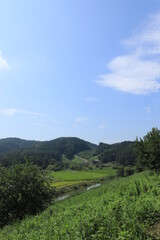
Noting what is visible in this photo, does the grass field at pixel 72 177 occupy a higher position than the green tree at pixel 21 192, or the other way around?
the green tree at pixel 21 192

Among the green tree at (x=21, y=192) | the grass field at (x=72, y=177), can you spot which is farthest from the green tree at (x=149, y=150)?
the grass field at (x=72, y=177)

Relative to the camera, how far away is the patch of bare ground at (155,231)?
A: 5.76 metres

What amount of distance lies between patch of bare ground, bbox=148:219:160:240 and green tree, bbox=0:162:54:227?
1111cm

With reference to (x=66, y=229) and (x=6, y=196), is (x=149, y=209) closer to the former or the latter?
(x=66, y=229)

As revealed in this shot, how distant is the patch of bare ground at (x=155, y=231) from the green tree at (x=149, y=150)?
25.6 metres

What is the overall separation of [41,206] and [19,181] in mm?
2594

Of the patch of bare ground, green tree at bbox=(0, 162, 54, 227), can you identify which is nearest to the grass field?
green tree at bbox=(0, 162, 54, 227)

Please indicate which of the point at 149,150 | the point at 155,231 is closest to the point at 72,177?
the point at 149,150

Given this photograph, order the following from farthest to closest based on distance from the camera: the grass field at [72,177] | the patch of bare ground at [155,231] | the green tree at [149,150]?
the grass field at [72,177], the green tree at [149,150], the patch of bare ground at [155,231]

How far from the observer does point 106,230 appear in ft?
20.1

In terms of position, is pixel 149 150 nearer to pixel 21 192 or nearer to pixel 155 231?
pixel 21 192

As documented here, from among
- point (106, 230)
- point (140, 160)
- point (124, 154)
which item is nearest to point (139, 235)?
point (106, 230)

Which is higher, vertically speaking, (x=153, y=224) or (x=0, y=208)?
(x=153, y=224)

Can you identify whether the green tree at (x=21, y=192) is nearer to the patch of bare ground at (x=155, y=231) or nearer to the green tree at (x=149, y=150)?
the patch of bare ground at (x=155, y=231)
